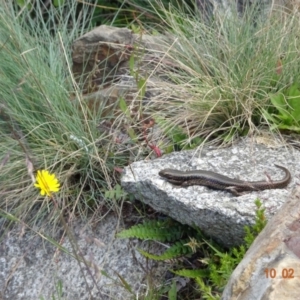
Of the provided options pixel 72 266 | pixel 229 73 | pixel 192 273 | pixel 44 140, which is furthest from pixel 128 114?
pixel 192 273

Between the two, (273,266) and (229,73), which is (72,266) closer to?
(229,73)

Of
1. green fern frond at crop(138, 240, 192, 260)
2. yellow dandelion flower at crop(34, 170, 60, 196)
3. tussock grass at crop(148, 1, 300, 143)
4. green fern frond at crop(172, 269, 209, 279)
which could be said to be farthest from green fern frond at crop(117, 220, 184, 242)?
yellow dandelion flower at crop(34, 170, 60, 196)

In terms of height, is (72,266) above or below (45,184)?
below

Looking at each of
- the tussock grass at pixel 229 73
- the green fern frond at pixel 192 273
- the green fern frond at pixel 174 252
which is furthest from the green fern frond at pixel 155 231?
the tussock grass at pixel 229 73

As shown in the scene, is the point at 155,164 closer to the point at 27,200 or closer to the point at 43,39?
the point at 27,200

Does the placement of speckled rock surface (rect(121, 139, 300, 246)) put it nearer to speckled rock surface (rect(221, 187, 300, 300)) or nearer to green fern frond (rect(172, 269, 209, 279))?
green fern frond (rect(172, 269, 209, 279))

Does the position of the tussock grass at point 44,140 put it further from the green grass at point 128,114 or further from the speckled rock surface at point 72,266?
the speckled rock surface at point 72,266
